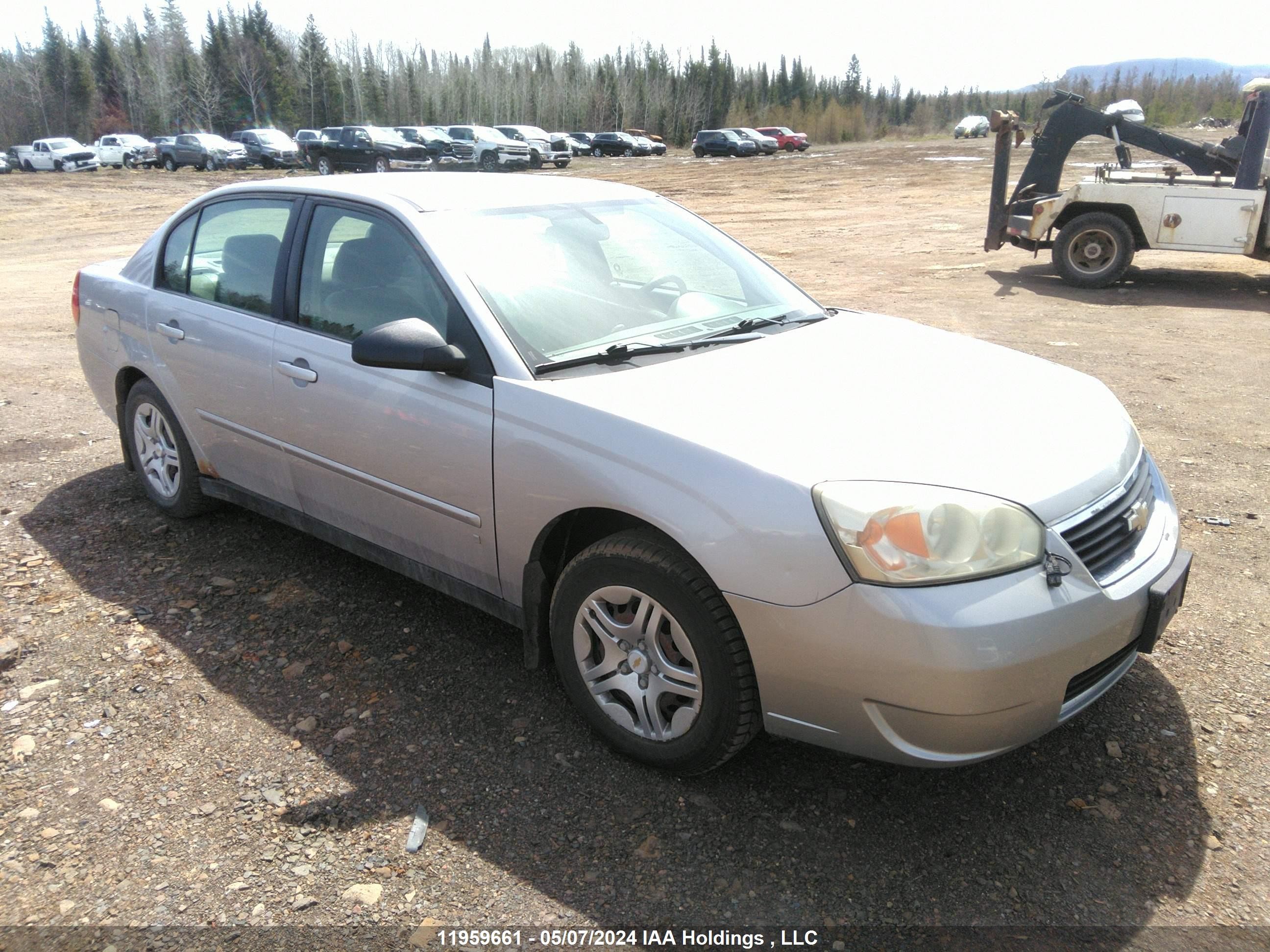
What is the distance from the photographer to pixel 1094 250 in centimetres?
1212

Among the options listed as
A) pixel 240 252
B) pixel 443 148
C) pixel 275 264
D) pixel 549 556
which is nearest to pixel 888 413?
pixel 549 556

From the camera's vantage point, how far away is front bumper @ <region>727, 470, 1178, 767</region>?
2.33 meters

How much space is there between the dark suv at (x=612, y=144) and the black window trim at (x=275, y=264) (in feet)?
175

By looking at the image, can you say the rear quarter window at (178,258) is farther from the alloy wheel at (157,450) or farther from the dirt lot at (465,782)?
the dirt lot at (465,782)

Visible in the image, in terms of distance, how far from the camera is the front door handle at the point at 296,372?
3.63 meters

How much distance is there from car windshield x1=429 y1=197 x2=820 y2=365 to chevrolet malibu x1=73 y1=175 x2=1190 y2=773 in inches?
0.5

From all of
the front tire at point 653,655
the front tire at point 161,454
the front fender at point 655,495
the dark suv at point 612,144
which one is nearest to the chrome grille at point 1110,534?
the front fender at point 655,495

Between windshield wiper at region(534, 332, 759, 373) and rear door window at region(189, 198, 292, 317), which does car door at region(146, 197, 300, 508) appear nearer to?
rear door window at region(189, 198, 292, 317)

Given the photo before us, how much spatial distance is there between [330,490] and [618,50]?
12631 centimetres

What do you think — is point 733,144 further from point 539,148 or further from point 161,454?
point 161,454

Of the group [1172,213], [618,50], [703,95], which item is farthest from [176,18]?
[1172,213]

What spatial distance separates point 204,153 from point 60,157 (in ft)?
23.8

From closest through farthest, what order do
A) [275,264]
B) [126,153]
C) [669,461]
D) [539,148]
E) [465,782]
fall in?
[669,461] → [465,782] → [275,264] → [539,148] → [126,153]

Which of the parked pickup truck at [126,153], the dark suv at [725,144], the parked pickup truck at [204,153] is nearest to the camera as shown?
the parked pickup truck at [204,153]
